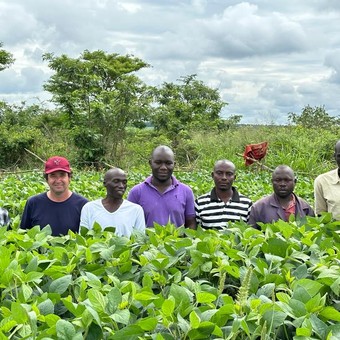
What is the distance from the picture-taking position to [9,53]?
23969 mm

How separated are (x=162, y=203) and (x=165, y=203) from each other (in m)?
0.03

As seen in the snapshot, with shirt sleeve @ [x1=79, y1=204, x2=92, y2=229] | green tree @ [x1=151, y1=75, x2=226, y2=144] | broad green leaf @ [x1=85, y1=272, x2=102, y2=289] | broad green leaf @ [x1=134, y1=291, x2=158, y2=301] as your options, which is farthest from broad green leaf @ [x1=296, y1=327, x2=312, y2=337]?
green tree @ [x1=151, y1=75, x2=226, y2=144]

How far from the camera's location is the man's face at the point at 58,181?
460 cm

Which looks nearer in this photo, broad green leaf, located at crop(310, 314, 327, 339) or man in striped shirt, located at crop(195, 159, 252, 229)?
broad green leaf, located at crop(310, 314, 327, 339)

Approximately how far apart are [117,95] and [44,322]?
1551cm

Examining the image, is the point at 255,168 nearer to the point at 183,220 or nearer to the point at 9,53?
the point at 183,220

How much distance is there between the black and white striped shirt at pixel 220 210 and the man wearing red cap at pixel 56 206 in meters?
1.03

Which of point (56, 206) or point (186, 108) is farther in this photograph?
point (186, 108)

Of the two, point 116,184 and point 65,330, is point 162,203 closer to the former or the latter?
point 116,184

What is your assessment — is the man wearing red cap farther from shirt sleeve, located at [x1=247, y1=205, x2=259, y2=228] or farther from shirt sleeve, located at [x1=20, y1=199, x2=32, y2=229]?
shirt sleeve, located at [x1=247, y1=205, x2=259, y2=228]

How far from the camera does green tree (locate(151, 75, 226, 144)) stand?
23.2 m

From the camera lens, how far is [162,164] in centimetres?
477

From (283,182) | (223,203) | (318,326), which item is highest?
(283,182)

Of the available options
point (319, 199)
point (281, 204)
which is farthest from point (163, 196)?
point (319, 199)
